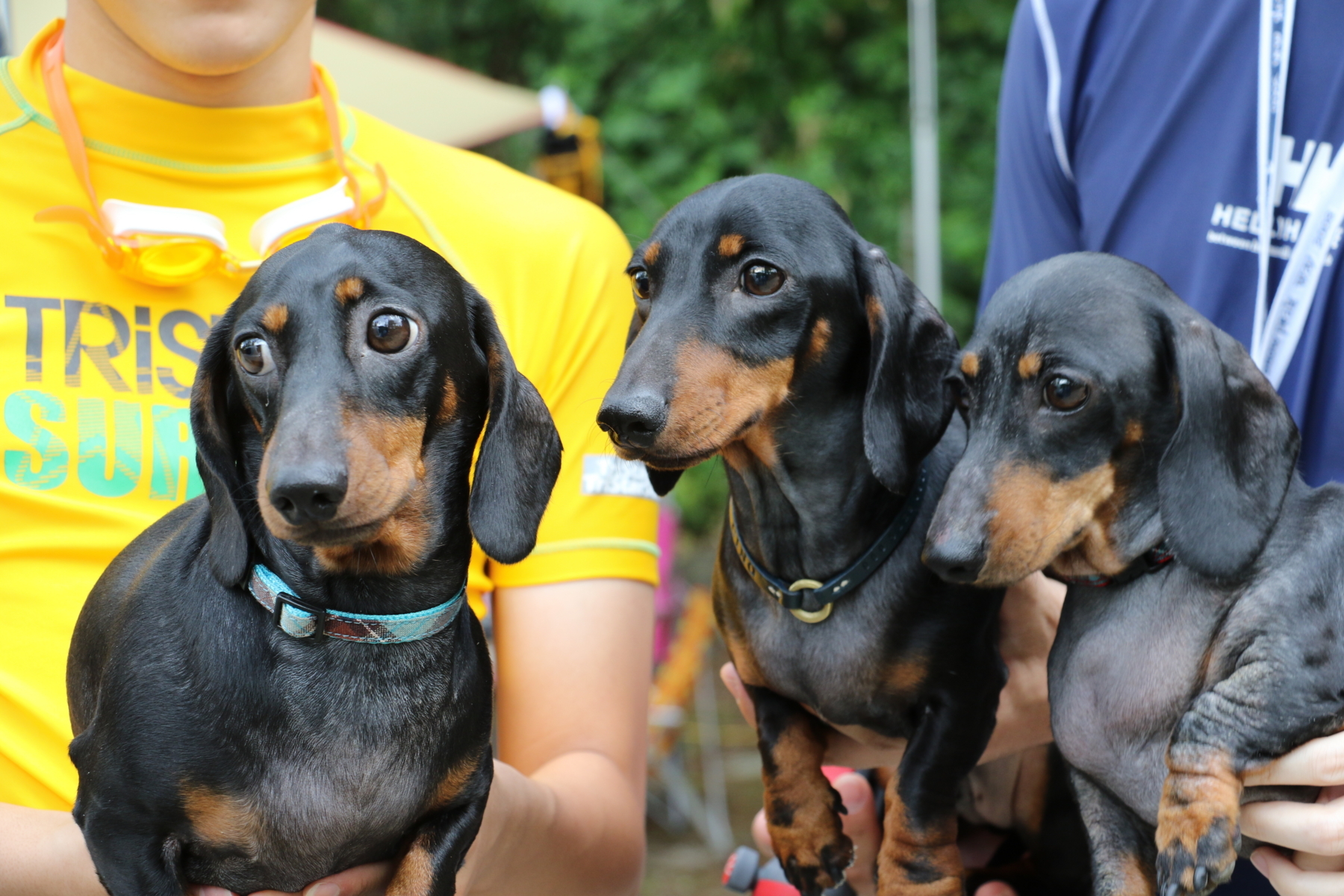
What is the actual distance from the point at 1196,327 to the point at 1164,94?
82 cm

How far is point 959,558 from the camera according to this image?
1.54 metres

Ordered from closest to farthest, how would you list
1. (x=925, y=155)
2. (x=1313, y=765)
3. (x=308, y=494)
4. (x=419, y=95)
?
(x=308, y=494), (x=1313, y=765), (x=925, y=155), (x=419, y=95)

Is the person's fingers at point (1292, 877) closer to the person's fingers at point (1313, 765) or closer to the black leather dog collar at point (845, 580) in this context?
the person's fingers at point (1313, 765)

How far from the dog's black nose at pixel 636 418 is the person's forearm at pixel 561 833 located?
1.89 ft

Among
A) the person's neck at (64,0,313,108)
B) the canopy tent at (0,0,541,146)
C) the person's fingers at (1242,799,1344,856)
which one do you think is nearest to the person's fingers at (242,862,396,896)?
the person's fingers at (1242,799,1344,856)

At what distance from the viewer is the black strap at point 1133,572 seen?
169 centimetres

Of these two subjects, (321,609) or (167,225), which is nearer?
(321,609)

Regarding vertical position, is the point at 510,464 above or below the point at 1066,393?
below

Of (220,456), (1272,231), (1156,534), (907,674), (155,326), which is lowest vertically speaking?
(907,674)

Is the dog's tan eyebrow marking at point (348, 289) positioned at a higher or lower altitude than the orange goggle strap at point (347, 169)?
higher

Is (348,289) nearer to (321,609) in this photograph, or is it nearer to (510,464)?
(510,464)

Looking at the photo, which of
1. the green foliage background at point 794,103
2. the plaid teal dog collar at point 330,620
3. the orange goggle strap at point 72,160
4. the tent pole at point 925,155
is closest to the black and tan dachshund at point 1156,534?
the plaid teal dog collar at point 330,620

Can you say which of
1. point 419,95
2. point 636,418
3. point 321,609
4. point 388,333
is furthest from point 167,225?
point 419,95

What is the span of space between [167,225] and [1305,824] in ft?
5.94
